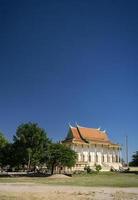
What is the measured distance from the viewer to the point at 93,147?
109m

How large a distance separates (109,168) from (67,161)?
38.6 meters

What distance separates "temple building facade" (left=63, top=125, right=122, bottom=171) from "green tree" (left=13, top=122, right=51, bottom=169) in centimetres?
3322

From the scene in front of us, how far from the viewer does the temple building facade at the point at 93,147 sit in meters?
104

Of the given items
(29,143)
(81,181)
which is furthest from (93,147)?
(81,181)

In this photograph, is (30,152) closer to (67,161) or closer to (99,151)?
(67,161)

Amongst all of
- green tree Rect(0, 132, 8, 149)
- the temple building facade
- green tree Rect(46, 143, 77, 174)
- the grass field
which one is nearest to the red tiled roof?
the temple building facade

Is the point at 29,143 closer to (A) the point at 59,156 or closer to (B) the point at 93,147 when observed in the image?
(A) the point at 59,156

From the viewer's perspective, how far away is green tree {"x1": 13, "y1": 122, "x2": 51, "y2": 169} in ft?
220

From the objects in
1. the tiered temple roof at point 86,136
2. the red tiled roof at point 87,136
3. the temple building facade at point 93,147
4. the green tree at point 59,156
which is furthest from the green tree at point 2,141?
the red tiled roof at point 87,136

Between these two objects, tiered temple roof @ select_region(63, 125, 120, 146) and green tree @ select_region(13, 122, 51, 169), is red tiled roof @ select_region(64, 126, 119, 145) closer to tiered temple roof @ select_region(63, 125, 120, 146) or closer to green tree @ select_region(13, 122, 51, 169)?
tiered temple roof @ select_region(63, 125, 120, 146)

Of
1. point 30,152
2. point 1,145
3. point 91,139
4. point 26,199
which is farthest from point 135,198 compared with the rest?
point 91,139

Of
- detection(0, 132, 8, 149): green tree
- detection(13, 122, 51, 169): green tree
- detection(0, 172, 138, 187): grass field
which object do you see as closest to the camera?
detection(0, 172, 138, 187): grass field

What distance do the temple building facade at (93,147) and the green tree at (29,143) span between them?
3322 cm

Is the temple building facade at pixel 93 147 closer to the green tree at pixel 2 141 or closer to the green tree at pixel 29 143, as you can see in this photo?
the green tree at pixel 2 141
